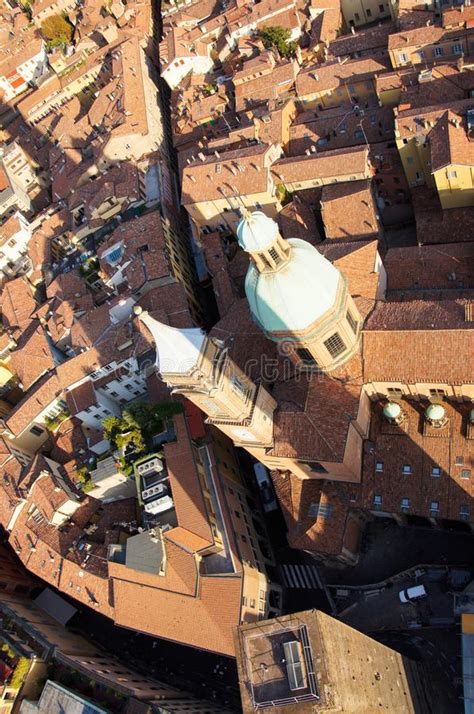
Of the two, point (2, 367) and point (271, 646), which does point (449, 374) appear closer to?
point (271, 646)

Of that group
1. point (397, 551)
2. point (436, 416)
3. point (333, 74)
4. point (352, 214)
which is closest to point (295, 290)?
point (436, 416)

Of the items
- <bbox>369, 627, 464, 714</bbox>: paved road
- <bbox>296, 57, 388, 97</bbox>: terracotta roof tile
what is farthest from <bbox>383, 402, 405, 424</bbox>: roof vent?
<bbox>296, 57, 388, 97</bbox>: terracotta roof tile

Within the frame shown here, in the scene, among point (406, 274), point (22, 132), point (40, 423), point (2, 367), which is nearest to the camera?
point (406, 274)

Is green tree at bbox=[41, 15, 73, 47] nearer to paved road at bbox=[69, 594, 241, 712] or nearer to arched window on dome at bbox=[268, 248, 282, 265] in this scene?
arched window on dome at bbox=[268, 248, 282, 265]

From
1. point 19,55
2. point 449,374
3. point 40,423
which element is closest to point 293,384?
point 449,374

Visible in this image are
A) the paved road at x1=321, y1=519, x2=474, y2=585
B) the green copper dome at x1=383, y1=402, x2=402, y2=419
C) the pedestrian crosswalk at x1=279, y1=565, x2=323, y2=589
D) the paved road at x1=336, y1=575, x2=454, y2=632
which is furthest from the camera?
the pedestrian crosswalk at x1=279, y1=565, x2=323, y2=589

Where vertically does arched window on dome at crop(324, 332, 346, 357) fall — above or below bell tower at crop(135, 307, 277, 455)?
below
